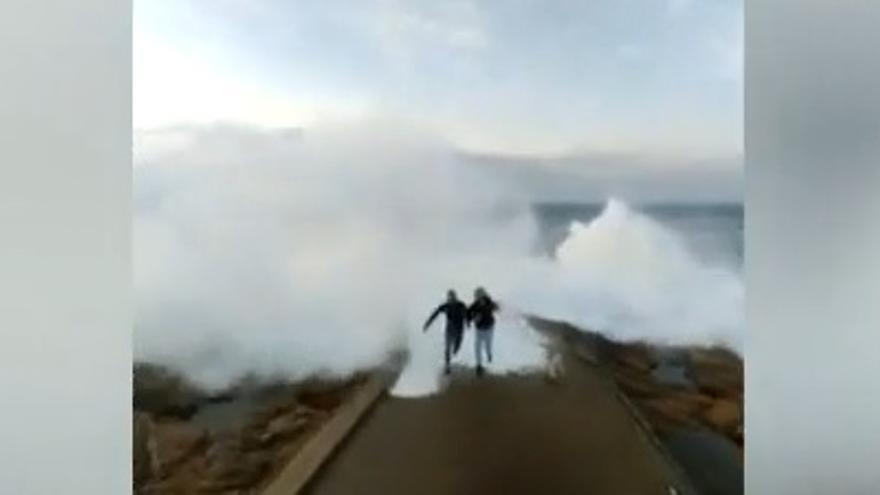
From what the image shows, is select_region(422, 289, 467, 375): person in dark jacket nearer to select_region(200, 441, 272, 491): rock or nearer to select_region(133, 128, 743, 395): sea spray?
select_region(133, 128, 743, 395): sea spray

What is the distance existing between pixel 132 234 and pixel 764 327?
940 millimetres

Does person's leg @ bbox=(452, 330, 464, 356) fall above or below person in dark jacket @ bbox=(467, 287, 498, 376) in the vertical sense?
below

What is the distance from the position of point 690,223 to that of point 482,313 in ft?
1.11

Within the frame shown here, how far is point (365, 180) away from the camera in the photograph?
6.32ft

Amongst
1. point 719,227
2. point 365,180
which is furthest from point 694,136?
point 365,180

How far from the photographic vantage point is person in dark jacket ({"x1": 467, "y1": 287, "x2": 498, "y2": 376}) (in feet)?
6.39

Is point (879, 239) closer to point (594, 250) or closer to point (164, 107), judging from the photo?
point (594, 250)

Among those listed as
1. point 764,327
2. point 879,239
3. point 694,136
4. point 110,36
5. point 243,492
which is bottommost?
point 243,492

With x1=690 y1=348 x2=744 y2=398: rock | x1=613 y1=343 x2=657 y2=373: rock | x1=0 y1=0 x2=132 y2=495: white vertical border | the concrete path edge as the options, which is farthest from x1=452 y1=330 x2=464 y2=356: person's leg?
x1=0 y1=0 x2=132 y2=495: white vertical border

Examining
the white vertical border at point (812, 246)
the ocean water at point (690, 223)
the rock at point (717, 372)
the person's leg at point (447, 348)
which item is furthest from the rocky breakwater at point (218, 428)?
the white vertical border at point (812, 246)

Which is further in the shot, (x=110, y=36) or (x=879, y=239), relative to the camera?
(x=879, y=239)

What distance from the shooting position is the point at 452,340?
1948mm

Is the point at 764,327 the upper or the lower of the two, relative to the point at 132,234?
→ lower

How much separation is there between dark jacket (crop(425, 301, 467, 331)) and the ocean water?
0.15 metres
